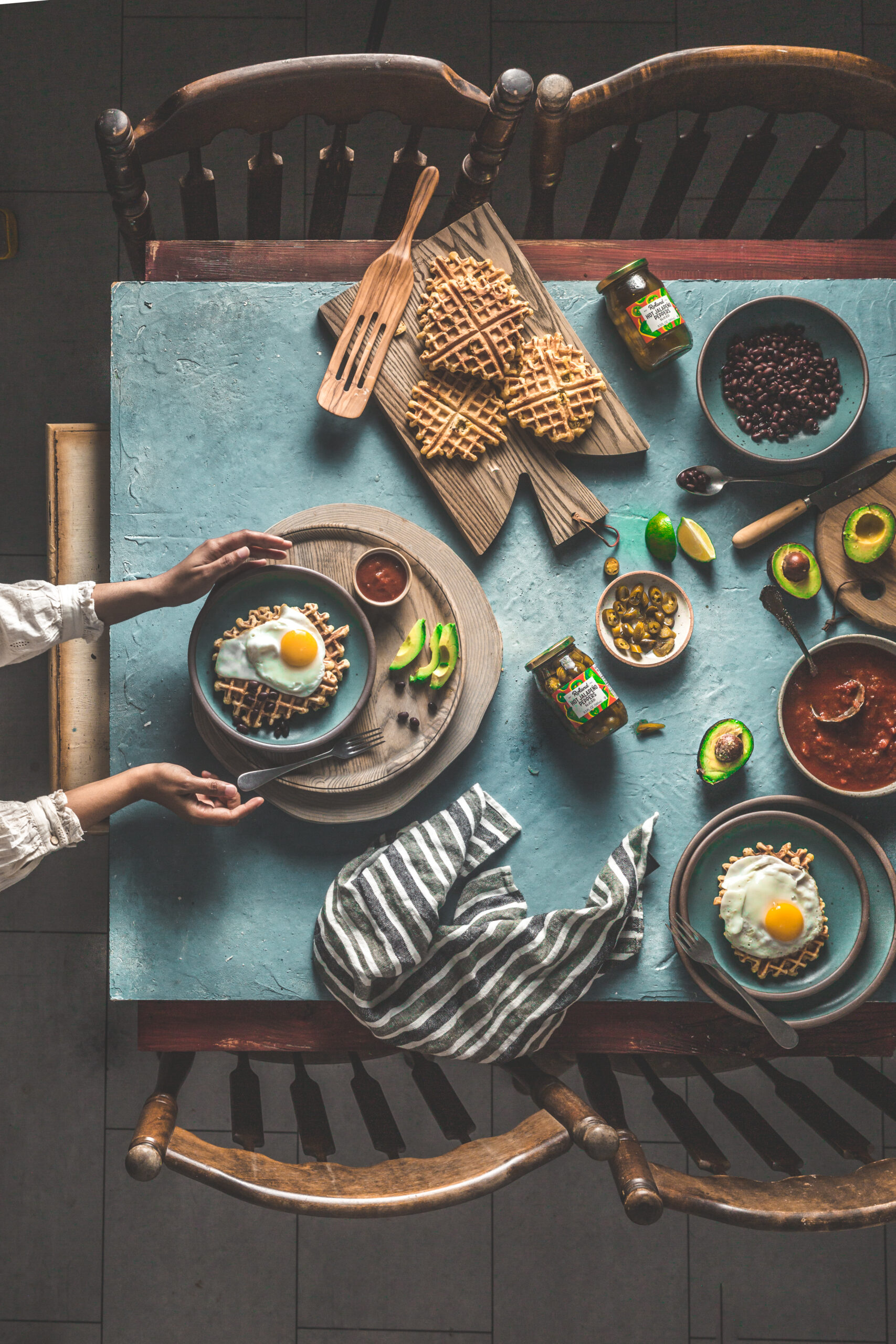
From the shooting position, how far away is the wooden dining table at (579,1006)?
2355mm

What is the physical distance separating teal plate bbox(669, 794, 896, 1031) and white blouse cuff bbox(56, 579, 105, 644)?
4.90 feet

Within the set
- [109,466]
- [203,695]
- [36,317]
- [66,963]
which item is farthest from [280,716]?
[36,317]

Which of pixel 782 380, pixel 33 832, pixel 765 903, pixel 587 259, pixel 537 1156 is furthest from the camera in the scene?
pixel 587 259

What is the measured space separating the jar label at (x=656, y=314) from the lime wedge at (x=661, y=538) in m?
0.44

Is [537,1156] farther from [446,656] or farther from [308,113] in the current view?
[308,113]

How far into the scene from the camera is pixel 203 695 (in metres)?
2.22

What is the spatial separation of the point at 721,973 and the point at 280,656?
1250mm

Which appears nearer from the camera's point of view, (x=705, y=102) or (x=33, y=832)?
(x=33, y=832)

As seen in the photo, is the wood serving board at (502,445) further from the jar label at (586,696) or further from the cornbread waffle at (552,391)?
the jar label at (586,696)

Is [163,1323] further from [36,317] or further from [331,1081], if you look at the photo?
[36,317]

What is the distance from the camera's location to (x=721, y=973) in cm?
223

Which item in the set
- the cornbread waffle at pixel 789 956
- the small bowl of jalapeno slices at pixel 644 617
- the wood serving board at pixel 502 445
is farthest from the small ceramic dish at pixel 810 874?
the wood serving board at pixel 502 445

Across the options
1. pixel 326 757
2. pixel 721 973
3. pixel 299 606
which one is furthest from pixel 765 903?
pixel 299 606

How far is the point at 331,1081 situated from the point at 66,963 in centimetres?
103
